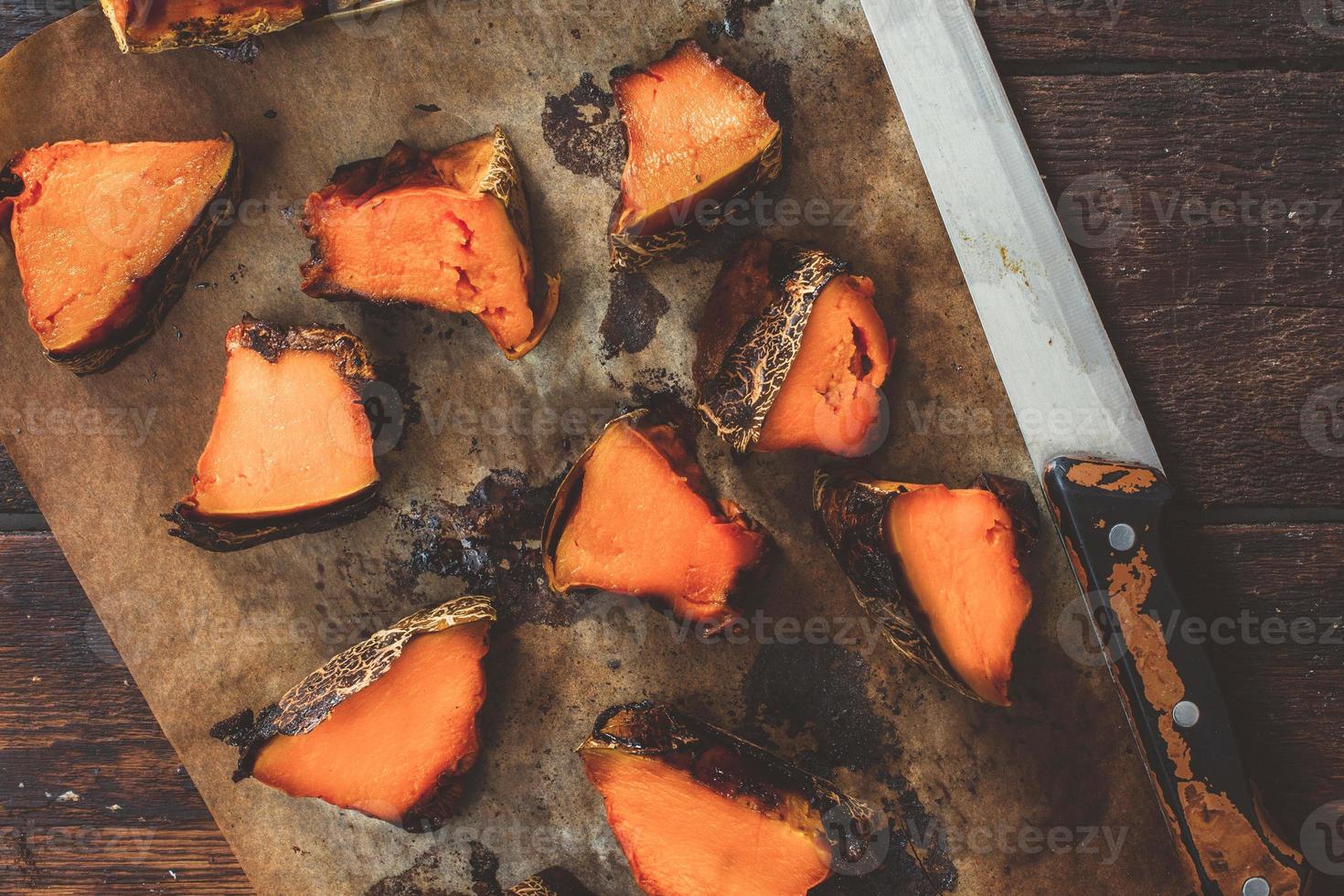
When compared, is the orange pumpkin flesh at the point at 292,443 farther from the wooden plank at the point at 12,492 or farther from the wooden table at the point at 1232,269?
the wooden table at the point at 1232,269


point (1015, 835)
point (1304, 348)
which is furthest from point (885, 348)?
point (1015, 835)

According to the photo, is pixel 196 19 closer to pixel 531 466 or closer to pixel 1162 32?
pixel 531 466

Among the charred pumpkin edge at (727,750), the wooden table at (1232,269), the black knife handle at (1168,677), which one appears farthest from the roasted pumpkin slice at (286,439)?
the black knife handle at (1168,677)

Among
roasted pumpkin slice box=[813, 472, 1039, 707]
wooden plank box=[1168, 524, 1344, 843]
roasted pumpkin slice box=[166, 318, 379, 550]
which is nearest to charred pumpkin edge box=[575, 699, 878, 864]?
roasted pumpkin slice box=[813, 472, 1039, 707]

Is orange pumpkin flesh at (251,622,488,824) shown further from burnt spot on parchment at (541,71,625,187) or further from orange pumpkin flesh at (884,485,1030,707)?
burnt spot on parchment at (541,71,625,187)
